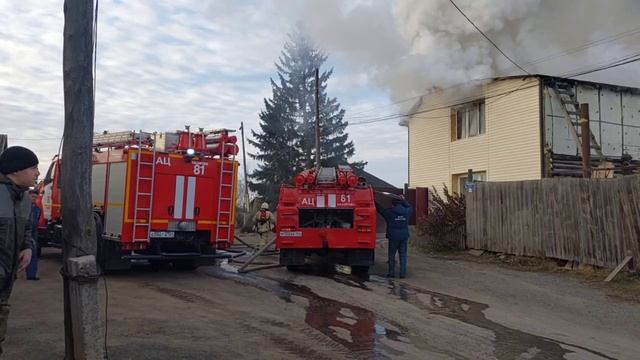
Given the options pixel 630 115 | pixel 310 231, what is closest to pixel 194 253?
pixel 310 231

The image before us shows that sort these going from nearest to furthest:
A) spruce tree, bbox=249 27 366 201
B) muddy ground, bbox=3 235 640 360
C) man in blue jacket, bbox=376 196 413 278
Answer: muddy ground, bbox=3 235 640 360 < man in blue jacket, bbox=376 196 413 278 < spruce tree, bbox=249 27 366 201

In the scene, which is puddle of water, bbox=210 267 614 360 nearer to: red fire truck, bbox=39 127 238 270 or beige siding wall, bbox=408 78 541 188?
red fire truck, bbox=39 127 238 270

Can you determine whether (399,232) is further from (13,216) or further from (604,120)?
(604,120)

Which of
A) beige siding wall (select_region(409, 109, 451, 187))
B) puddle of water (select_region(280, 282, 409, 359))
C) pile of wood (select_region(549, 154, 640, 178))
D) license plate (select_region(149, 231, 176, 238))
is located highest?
beige siding wall (select_region(409, 109, 451, 187))

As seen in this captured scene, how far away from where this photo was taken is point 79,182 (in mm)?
4590

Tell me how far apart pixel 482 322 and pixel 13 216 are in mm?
5999

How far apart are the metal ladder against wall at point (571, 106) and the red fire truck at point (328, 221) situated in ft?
35.2

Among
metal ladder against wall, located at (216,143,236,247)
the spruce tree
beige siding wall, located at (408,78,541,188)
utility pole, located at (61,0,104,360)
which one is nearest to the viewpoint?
utility pole, located at (61,0,104,360)

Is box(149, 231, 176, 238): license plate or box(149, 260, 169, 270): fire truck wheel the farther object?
box(149, 260, 169, 270): fire truck wheel

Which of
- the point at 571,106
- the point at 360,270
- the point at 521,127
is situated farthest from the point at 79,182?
the point at 571,106

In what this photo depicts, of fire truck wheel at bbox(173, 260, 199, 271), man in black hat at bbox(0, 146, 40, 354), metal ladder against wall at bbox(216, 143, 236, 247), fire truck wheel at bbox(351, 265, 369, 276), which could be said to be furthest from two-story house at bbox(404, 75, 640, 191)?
man in black hat at bbox(0, 146, 40, 354)

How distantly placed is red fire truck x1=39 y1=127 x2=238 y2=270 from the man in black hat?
248 inches

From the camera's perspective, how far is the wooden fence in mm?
11875

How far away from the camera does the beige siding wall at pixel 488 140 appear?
2045 cm
